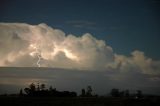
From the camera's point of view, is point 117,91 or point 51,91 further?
point 117,91

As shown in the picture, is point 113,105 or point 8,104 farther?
point 113,105

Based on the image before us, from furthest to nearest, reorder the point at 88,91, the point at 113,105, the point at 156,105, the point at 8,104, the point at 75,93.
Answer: the point at 88,91
the point at 75,93
the point at 156,105
the point at 113,105
the point at 8,104

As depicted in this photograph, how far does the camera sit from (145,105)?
61156mm

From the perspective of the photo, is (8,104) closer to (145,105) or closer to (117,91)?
(145,105)

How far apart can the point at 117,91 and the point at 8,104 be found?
10361 centimetres

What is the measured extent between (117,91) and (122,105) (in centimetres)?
9316

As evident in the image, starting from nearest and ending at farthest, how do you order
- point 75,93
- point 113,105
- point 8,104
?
point 8,104
point 113,105
point 75,93

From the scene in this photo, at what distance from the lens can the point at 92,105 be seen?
55.1m

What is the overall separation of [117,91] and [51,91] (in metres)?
55.4

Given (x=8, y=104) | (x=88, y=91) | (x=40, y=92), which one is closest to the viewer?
(x=8, y=104)

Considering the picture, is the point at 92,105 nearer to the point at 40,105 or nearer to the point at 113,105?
the point at 113,105

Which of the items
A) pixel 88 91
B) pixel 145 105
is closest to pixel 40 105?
pixel 145 105

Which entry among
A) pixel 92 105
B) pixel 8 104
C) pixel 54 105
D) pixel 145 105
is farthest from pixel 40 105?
pixel 145 105

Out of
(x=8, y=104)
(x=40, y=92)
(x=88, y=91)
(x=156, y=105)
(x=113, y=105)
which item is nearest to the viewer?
(x=8, y=104)
